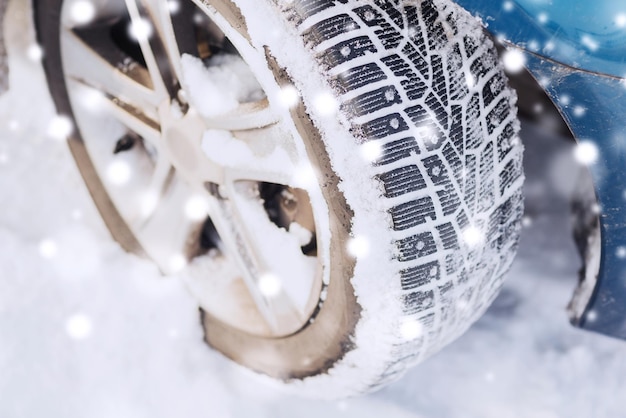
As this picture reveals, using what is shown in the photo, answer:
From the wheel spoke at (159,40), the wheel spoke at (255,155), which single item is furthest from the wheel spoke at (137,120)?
the wheel spoke at (255,155)

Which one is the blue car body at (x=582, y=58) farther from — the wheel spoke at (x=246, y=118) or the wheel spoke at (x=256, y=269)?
the wheel spoke at (x=256, y=269)

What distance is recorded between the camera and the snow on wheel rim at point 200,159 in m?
1.25

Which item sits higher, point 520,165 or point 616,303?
point 520,165

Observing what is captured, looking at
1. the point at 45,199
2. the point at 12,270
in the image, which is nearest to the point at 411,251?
the point at 12,270

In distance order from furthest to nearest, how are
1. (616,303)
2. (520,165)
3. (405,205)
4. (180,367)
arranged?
(180,367)
(616,303)
(520,165)
(405,205)

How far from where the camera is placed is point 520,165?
1170 mm

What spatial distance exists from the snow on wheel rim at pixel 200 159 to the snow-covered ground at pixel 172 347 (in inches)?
4.8

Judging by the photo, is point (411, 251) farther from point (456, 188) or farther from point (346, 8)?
point (346, 8)

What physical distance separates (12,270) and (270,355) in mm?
830

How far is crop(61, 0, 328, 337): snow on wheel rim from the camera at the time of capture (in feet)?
4.10

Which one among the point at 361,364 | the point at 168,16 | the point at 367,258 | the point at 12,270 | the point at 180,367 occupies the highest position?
the point at 168,16

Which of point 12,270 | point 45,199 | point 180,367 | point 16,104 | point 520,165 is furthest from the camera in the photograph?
point 16,104

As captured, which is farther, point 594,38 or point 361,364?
point 361,364

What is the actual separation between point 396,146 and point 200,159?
54 centimetres
